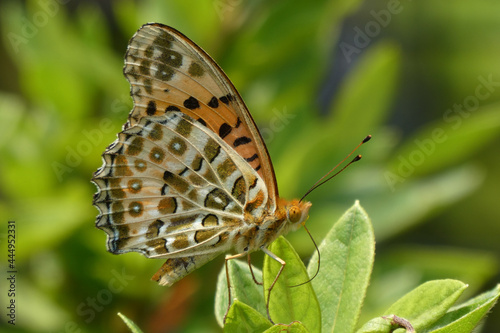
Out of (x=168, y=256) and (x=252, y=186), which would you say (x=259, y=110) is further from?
(x=168, y=256)

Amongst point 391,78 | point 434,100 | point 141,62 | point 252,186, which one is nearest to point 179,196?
Result: point 252,186

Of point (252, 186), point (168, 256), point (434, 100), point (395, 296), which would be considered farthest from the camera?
point (434, 100)

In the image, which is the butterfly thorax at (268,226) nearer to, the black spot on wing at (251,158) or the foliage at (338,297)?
the black spot on wing at (251,158)
